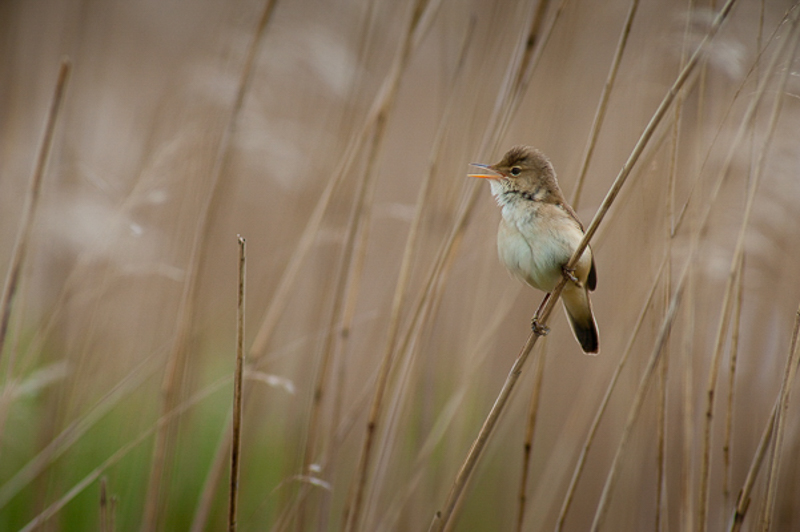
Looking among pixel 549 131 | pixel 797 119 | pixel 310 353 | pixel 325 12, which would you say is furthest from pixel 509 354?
pixel 325 12

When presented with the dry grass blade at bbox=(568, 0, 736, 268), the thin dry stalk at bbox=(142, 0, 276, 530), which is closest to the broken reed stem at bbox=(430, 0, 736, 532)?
the dry grass blade at bbox=(568, 0, 736, 268)

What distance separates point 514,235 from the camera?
1.45 metres

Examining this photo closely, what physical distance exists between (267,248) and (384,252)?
0.72 metres

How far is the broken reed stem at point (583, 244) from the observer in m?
0.94

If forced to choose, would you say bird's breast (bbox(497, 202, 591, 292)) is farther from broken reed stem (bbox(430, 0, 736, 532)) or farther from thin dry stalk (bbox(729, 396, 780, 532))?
thin dry stalk (bbox(729, 396, 780, 532))

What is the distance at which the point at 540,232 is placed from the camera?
139cm

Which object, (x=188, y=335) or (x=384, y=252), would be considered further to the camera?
(x=384, y=252)

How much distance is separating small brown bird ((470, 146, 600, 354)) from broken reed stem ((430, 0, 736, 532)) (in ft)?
0.66

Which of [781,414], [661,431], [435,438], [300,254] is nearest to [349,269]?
[300,254]

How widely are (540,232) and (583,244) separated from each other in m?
0.33

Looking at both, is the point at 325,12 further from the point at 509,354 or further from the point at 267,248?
the point at 509,354

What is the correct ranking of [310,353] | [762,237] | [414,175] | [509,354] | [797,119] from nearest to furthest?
1. [797,119]
2. [762,237]
3. [310,353]
4. [509,354]
5. [414,175]

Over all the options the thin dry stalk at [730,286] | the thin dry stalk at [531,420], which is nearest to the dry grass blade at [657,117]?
the thin dry stalk at [730,286]

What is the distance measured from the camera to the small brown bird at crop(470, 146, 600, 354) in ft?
4.54
